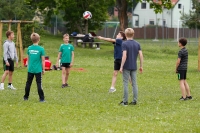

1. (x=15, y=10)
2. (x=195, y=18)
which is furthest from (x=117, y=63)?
(x=195, y=18)

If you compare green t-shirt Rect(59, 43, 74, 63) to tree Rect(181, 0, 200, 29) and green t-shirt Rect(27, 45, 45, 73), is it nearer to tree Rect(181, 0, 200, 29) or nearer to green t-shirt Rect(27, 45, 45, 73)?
green t-shirt Rect(27, 45, 45, 73)

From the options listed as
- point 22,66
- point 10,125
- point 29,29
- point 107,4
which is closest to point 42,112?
point 10,125

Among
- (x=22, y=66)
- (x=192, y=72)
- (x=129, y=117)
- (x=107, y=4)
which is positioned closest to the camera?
(x=129, y=117)

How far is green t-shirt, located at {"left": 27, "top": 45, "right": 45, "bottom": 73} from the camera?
14625mm

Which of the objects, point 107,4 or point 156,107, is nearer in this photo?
point 156,107

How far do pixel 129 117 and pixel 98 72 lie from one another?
1307 cm

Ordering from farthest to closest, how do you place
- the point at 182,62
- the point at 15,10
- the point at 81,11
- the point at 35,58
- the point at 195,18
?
the point at 81,11
the point at 195,18
the point at 15,10
the point at 182,62
the point at 35,58

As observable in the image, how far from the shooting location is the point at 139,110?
43.7 ft

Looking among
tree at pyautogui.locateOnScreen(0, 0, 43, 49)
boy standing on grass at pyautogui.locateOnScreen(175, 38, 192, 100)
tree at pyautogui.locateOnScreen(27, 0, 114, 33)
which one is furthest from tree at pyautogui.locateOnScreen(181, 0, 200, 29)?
boy standing on grass at pyautogui.locateOnScreen(175, 38, 192, 100)

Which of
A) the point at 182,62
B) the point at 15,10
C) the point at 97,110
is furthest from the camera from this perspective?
the point at 15,10

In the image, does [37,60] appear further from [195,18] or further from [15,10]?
[195,18]

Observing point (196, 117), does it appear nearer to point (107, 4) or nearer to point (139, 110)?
point (139, 110)

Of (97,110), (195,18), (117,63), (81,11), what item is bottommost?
(97,110)

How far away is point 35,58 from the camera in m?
14.6
